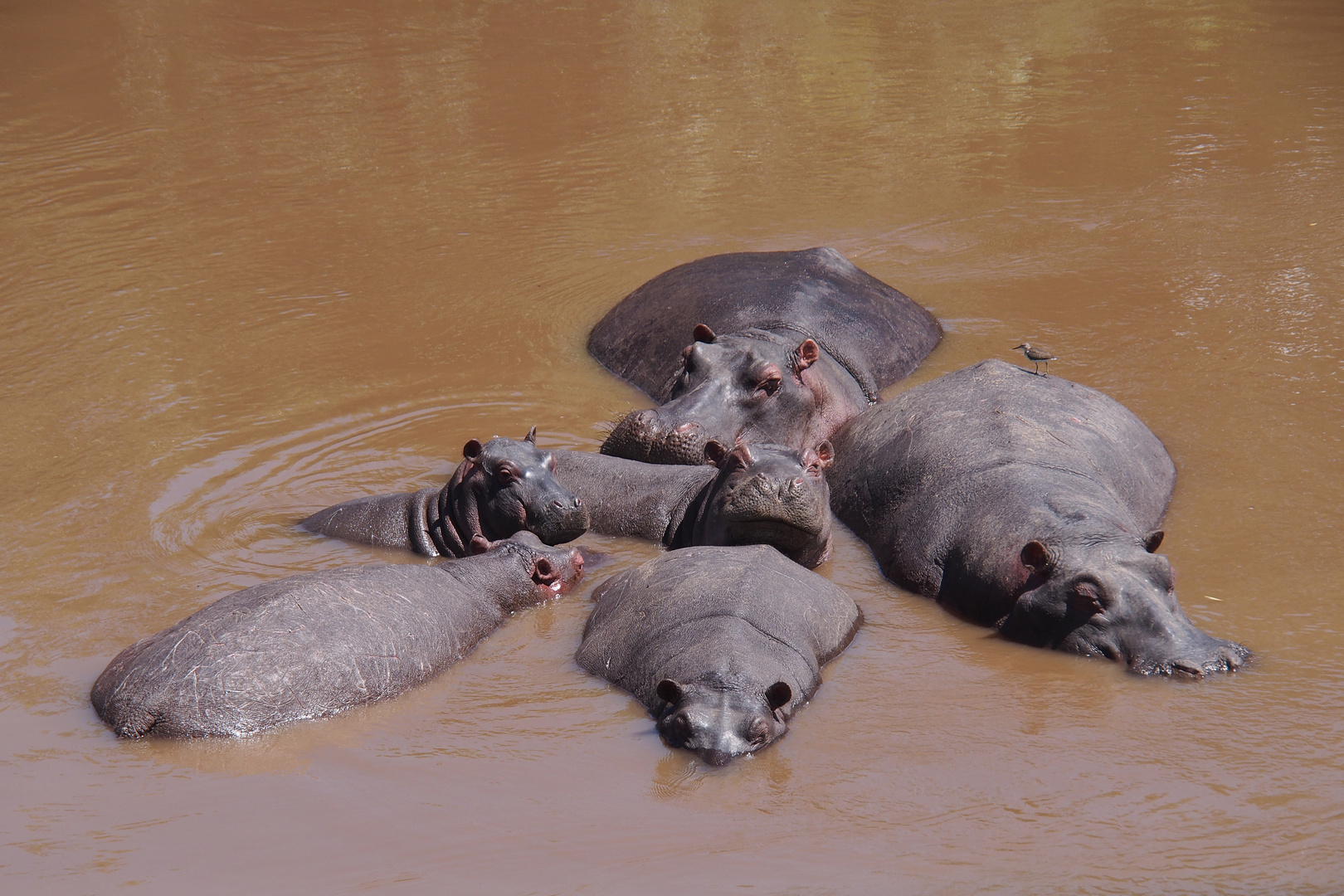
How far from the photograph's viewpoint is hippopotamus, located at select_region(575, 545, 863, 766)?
16.8ft

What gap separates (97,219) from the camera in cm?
1227

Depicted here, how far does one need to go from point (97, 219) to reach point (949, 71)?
922 cm

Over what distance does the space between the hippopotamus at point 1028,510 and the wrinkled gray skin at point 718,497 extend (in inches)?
17.6

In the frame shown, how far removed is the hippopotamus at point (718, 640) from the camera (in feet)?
16.8

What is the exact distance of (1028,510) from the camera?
6.30 m

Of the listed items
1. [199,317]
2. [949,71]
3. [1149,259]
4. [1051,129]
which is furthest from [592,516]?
[949,71]

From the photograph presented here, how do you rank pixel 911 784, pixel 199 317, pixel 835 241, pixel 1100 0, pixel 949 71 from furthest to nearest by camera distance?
pixel 1100 0 → pixel 949 71 → pixel 835 241 → pixel 199 317 → pixel 911 784

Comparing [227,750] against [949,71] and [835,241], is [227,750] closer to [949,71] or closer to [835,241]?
[835,241]

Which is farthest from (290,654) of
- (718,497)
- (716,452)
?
(716,452)

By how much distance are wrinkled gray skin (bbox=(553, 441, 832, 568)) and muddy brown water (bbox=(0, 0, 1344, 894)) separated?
237 millimetres

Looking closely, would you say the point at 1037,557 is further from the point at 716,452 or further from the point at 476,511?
the point at 476,511

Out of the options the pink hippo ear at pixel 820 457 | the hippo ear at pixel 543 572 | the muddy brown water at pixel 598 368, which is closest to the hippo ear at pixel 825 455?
the pink hippo ear at pixel 820 457

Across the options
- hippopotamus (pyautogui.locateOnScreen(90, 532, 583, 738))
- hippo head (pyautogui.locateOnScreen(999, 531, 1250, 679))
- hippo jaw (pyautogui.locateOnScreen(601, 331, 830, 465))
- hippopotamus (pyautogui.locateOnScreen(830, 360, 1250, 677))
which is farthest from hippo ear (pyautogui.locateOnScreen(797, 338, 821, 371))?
hippopotamus (pyautogui.locateOnScreen(90, 532, 583, 738))

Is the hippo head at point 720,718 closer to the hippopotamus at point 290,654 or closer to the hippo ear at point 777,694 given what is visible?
the hippo ear at point 777,694
